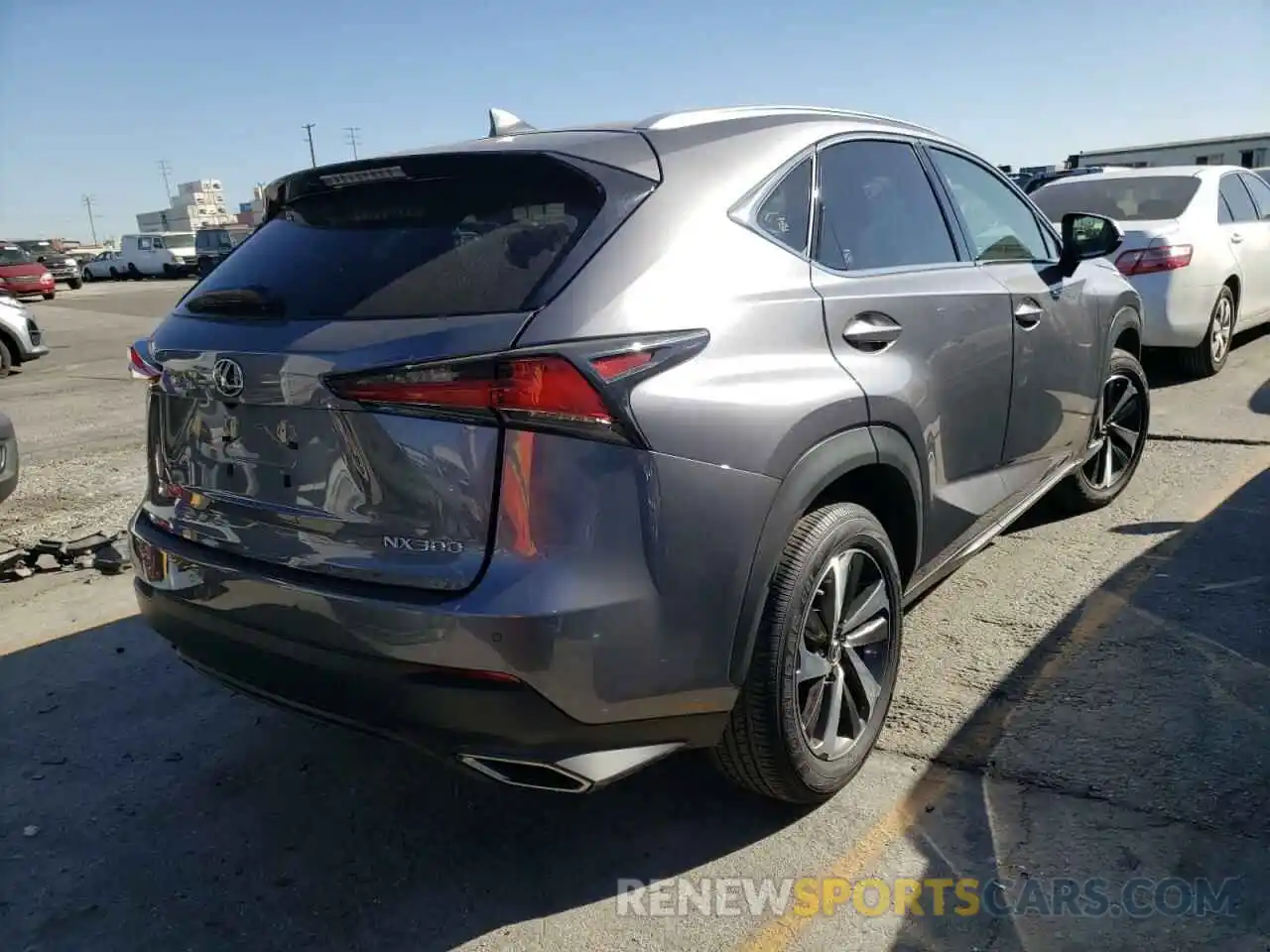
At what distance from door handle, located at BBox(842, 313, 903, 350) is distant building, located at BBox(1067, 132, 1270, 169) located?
2798 cm

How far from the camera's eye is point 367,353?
212 centimetres

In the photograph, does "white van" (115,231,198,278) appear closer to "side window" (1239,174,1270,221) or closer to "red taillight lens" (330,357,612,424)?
"side window" (1239,174,1270,221)

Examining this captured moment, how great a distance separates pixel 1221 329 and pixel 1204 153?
24.4 m

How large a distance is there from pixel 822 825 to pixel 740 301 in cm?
141

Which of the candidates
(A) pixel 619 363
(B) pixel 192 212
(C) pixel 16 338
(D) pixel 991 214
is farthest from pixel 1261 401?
(B) pixel 192 212

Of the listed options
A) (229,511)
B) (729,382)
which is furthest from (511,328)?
(229,511)

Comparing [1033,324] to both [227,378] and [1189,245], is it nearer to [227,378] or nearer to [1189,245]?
[227,378]

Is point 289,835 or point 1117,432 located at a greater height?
point 1117,432

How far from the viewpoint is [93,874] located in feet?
8.55

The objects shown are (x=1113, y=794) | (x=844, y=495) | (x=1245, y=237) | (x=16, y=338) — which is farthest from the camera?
(x=16, y=338)

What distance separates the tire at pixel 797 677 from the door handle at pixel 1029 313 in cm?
128

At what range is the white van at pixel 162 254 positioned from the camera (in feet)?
146

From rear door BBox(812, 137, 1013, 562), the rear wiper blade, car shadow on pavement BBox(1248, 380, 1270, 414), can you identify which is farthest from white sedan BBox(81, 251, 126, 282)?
rear door BBox(812, 137, 1013, 562)

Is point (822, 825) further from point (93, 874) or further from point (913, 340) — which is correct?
point (93, 874)
